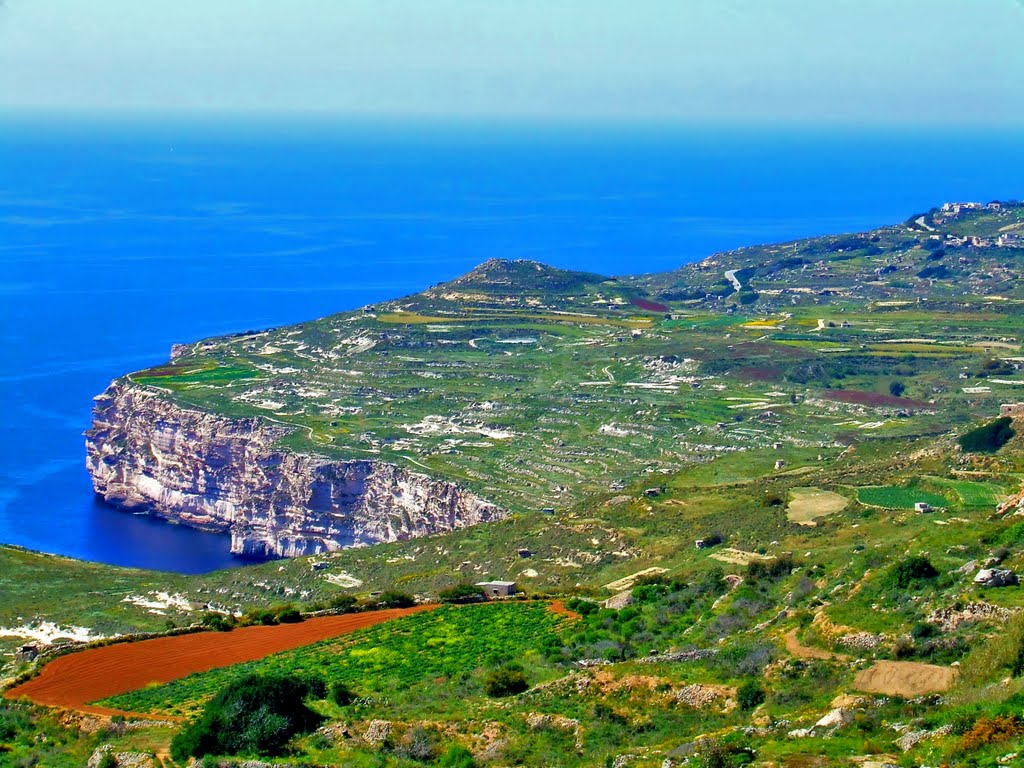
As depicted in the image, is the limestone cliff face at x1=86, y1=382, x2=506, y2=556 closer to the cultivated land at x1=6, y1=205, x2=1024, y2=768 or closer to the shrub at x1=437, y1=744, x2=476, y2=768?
the cultivated land at x1=6, y1=205, x2=1024, y2=768

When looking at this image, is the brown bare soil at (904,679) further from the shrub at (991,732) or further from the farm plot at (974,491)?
the farm plot at (974,491)

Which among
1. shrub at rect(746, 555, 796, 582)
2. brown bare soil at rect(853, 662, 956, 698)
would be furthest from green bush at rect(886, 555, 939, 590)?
shrub at rect(746, 555, 796, 582)

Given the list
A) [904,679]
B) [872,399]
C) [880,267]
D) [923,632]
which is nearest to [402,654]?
[923,632]

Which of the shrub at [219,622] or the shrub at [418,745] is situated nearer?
the shrub at [418,745]

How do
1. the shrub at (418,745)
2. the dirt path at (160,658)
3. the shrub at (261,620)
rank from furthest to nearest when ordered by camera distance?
the shrub at (261,620)
the dirt path at (160,658)
the shrub at (418,745)

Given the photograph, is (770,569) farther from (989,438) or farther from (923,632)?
(989,438)

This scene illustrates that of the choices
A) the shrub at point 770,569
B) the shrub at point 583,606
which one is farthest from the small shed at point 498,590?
the shrub at point 770,569
